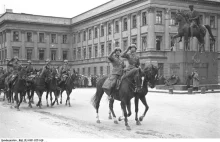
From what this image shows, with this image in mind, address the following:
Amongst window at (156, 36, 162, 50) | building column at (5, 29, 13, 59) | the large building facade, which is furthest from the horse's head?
building column at (5, 29, 13, 59)

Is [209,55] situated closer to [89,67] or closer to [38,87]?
[38,87]

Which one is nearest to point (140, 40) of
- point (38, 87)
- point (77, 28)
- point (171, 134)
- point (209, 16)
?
point (209, 16)

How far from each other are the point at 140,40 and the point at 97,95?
33914 millimetres

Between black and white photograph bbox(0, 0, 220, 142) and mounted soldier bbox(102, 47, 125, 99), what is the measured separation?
0.03 metres

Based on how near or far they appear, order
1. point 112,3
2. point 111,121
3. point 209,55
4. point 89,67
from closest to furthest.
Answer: point 111,121
point 209,55
point 112,3
point 89,67

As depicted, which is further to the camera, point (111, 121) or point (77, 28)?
point (77, 28)

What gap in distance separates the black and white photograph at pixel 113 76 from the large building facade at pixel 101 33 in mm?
157

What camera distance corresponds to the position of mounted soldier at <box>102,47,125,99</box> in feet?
32.8

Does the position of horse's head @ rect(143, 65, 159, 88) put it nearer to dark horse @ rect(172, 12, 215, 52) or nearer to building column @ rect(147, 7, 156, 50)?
dark horse @ rect(172, 12, 215, 52)

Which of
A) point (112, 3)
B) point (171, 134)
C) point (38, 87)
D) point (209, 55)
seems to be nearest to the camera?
point (171, 134)

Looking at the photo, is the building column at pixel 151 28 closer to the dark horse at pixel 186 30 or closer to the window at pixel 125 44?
the window at pixel 125 44

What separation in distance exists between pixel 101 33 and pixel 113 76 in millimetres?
46483

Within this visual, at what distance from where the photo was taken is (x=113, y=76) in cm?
1009

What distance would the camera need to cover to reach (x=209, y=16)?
4628 cm
